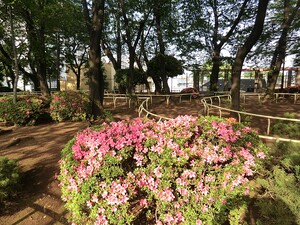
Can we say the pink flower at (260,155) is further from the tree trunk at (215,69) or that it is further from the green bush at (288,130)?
the tree trunk at (215,69)

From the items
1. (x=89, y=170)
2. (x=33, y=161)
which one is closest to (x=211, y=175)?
(x=89, y=170)

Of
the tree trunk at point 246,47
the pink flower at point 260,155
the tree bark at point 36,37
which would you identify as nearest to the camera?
the pink flower at point 260,155

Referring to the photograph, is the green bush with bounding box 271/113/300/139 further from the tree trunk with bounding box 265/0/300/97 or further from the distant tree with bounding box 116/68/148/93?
the distant tree with bounding box 116/68/148/93

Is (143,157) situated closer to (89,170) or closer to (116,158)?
(116,158)

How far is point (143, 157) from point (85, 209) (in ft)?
3.08

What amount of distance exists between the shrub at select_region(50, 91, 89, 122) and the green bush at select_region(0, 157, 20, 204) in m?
4.43

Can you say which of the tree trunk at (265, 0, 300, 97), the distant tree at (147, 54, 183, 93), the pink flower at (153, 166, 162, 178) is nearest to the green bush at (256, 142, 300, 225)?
the pink flower at (153, 166, 162, 178)

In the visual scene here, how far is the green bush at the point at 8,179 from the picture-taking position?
9.86 ft

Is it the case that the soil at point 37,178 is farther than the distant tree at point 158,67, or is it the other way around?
the distant tree at point 158,67

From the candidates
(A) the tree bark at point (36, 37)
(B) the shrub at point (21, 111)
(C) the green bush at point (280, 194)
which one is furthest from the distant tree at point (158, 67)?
(C) the green bush at point (280, 194)

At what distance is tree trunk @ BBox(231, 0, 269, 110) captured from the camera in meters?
5.69

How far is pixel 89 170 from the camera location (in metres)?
2.20

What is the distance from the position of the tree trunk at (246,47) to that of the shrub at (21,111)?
7.49 metres

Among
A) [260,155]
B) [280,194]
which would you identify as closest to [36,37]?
[260,155]
